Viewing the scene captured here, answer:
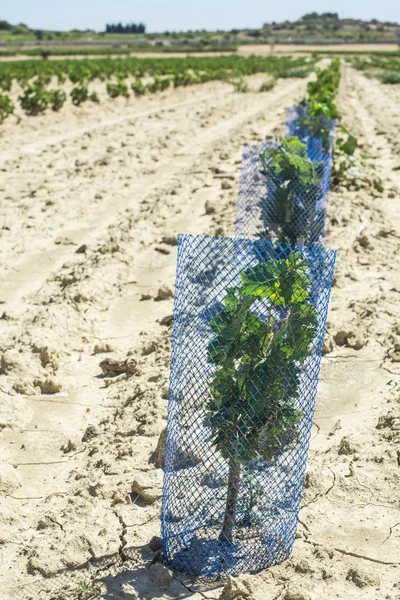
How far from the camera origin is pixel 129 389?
568 centimetres

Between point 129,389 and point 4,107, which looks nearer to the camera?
point 129,389

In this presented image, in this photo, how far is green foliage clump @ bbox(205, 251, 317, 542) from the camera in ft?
11.6

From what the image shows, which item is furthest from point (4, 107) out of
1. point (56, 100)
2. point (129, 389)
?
point (129, 389)

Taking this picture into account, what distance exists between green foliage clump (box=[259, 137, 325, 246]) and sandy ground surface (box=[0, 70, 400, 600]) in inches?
24.5

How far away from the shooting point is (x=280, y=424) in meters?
3.66

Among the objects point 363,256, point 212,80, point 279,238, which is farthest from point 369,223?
point 212,80

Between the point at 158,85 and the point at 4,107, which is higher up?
the point at 158,85

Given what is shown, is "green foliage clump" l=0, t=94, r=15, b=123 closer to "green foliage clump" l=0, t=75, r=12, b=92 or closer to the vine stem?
"green foliage clump" l=0, t=75, r=12, b=92

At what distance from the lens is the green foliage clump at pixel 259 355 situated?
11.6 feet

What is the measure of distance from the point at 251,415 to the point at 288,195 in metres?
4.49

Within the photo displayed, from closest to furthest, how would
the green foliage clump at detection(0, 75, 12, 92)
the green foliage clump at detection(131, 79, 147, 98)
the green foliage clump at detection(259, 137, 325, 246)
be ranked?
1. the green foliage clump at detection(259, 137, 325, 246)
2. the green foliage clump at detection(0, 75, 12, 92)
3. the green foliage clump at detection(131, 79, 147, 98)

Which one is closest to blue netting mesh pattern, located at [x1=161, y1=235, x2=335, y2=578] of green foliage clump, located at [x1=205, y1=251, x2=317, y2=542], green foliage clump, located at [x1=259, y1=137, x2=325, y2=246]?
green foliage clump, located at [x1=205, y1=251, x2=317, y2=542]

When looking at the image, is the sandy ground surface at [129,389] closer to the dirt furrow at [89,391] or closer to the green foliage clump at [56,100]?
the dirt furrow at [89,391]

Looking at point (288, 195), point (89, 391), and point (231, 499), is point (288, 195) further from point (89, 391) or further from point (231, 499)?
point (231, 499)
